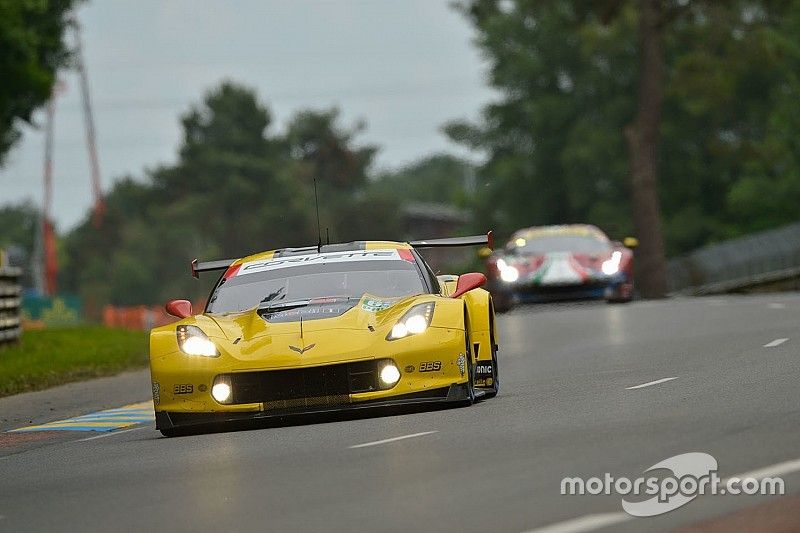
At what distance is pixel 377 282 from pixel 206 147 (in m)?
101

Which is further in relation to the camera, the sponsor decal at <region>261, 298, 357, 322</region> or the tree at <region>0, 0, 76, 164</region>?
the tree at <region>0, 0, 76, 164</region>

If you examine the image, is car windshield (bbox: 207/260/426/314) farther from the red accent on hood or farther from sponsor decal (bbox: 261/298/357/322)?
sponsor decal (bbox: 261/298/357/322)

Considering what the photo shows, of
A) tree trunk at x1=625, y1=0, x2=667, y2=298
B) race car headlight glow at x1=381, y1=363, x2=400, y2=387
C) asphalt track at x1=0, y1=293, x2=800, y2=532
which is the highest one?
tree trunk at x1=625, y1=0, x2=667, y2=298

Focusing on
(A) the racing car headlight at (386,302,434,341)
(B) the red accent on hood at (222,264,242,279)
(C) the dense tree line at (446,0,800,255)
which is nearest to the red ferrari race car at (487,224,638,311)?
(B) the red accent on hood at (222,264,242,279)

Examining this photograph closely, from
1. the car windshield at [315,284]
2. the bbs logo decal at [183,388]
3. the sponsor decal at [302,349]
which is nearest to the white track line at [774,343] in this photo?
the car windshield at [315,284]

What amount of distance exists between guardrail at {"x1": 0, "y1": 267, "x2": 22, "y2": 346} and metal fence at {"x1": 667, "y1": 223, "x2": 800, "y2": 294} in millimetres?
19448

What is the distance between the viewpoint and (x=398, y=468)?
9.30m

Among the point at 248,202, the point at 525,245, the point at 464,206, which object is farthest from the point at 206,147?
the point at 525,245

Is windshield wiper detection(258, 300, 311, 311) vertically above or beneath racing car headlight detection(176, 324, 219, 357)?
above

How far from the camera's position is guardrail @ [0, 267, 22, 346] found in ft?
86.9

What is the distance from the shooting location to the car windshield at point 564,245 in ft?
95.7

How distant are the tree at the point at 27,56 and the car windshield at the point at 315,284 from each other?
70.7 feet

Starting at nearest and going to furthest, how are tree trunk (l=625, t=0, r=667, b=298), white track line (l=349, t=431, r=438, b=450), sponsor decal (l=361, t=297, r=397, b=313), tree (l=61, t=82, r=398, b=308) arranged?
white track line (l=349, t=431, r=438, b=450)
sponsor decal (l=361, t=297, r=397, b=313)
tree trunk (l=625, t=0, r=667, b=298)
tree (l=61, t=82, r=398, b=308)

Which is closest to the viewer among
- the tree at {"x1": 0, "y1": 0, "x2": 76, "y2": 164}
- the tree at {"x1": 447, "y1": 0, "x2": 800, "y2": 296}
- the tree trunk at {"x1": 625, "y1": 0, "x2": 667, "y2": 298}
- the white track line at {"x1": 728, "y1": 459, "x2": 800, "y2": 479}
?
the white track line at {"x1": 728, "y1": 459, "x2": 800, "y2": 479}
